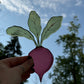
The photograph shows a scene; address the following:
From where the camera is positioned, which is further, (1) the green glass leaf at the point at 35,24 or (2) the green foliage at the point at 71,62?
(2) the green foliage at the point at 71,62

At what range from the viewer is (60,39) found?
9836 mm

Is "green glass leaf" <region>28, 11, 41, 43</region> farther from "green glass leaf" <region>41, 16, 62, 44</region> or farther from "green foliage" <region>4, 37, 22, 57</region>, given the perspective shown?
"green foliage" <region>4, 37, 22, 57</region>

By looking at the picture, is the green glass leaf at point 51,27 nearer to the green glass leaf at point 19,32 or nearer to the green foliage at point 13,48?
the green glass leaf at point 19,32

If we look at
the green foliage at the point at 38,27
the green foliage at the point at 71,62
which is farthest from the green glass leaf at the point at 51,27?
the green foliage at the point at 71,62

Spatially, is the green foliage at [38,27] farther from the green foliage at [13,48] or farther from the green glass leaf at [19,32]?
the green foliage at [13,48]

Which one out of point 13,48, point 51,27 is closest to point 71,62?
point 13,48

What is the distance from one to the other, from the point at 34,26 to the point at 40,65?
10.1 inches

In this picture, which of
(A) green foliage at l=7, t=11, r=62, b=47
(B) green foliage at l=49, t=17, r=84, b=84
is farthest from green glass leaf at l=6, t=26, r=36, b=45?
(B) green foliage at l=49, t=17, r=84, b=84

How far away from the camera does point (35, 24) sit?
0.90 metres

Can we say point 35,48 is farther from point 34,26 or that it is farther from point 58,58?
point 58,58

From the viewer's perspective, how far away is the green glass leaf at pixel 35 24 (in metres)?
0.89

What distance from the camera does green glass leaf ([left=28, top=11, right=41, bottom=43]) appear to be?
89 cm

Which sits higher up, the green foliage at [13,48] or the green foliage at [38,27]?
the green foliage at [13,48]

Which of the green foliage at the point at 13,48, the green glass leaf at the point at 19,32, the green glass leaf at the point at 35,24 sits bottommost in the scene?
the green glass leaf at the point at 19,32
